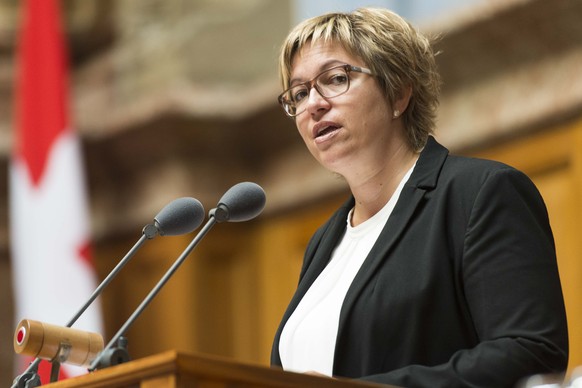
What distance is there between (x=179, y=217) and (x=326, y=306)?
35 cm

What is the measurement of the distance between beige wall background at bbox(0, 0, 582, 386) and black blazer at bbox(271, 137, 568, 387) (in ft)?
7.84

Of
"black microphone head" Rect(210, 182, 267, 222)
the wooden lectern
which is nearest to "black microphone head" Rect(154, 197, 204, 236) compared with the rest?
"black microphone head" Rect(210, 182, 267, 222)

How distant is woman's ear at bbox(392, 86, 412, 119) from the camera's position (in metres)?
2.68

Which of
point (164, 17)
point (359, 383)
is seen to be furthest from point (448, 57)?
point (359, 383)

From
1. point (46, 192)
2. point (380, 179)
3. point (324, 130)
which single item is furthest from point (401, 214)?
point (46, 192)

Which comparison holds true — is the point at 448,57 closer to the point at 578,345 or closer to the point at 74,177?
the point at 578,345

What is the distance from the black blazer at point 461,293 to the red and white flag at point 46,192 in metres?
3.02

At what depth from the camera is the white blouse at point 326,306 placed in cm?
244

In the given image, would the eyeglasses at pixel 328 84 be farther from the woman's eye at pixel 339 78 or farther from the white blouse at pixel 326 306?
the white blouse at pixel 326 306

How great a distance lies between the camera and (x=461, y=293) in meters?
2.30

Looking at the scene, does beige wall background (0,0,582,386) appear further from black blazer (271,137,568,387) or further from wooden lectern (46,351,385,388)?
wooden lectern (46,351,385,388)

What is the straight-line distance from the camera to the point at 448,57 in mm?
4840

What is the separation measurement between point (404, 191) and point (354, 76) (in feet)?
0.93

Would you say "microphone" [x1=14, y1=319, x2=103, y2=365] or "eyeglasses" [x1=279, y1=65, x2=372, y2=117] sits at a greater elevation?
"eyeglasses" [x1=279, y1=65, x2=372, y2=117]
